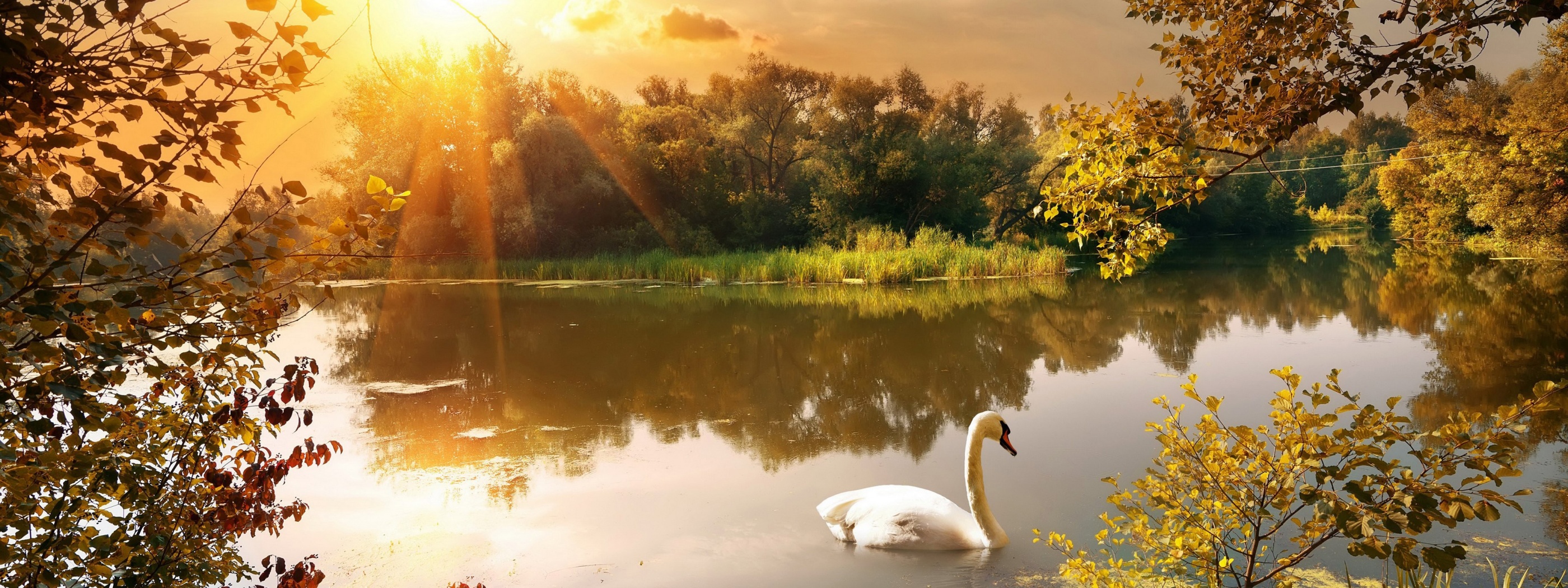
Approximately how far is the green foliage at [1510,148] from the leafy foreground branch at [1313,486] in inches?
745

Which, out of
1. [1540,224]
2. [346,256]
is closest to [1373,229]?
[1540,224]

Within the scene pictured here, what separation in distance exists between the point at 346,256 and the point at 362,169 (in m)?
29.4

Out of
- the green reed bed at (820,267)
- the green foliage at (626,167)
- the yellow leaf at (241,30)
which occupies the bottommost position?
the green reed bed at (820,267)

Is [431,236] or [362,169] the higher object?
[362,169]

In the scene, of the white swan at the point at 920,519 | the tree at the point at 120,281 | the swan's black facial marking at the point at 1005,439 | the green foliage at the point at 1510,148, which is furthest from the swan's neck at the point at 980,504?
the green foliage at the point at 1510,148

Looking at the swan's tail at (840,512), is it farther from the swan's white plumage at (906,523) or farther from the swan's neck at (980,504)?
the swan's neck at (980,504)

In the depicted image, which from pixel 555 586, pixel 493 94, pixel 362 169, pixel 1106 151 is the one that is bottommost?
pixel 555 586

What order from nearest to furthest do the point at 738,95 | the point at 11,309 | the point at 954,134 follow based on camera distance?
the point at 11,309
the point at 738,95
the point at 954,134

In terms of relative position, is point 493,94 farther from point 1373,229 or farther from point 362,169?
point 1373,229

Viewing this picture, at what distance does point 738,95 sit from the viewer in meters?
35.3

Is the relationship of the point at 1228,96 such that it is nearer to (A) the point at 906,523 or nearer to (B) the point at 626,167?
(A) the point at 906,523

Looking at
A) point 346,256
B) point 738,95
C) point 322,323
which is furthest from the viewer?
point 738,95

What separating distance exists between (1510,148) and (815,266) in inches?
663

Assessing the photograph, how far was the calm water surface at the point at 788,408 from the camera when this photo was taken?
457cm
